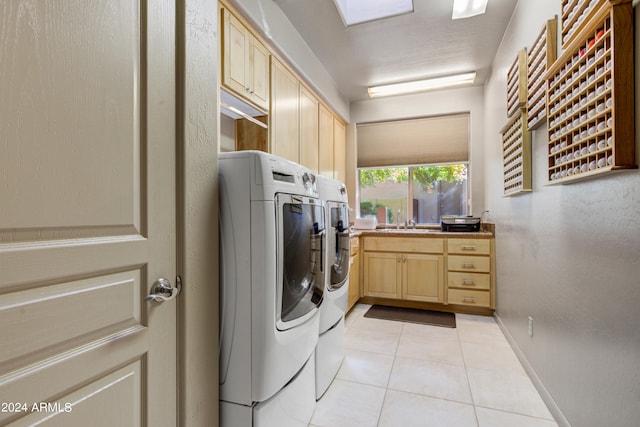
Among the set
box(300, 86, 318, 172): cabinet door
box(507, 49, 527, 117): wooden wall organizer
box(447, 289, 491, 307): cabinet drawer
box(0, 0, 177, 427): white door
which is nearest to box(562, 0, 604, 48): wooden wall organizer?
box(507, 49, 527, 117): wooden wall organizer

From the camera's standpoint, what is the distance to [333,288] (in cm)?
208

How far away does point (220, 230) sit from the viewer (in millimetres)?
1298

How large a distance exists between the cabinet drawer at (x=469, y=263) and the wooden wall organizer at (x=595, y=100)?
78.6 inches

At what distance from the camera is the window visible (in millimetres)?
4199

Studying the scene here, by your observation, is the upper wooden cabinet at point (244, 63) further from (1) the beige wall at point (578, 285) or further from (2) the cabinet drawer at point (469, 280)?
(2) the cabinet drawer at point (469, 280)

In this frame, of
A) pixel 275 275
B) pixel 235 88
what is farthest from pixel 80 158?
pixel 235 88

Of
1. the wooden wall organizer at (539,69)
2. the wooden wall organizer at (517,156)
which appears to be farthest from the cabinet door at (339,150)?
the wooden wall organizer at (539,69)

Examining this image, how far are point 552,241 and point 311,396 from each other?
1601 millimetres

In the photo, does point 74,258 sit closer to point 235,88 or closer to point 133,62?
point 133,62

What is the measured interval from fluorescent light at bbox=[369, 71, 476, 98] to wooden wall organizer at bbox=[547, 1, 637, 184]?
2.24 meters

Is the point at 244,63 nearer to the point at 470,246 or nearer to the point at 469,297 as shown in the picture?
the point at 470,246

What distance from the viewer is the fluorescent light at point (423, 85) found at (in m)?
3.66

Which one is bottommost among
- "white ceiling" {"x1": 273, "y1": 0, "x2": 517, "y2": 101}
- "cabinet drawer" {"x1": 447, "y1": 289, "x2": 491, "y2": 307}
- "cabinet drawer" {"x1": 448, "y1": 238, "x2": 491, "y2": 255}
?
"cabinet drawer" {"x1": 447, "y1": 289, "x2": 491, "y2": 307}

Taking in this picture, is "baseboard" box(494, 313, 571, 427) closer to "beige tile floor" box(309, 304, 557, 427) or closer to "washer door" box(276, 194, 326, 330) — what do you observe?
"beige tile floor" box(309, 304, 557, 427)
